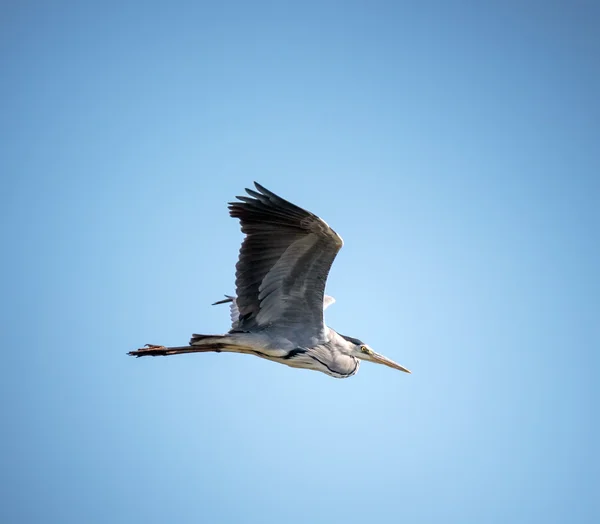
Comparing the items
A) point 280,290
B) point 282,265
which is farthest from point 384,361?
point 282,265

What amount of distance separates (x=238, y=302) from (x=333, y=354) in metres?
1.29

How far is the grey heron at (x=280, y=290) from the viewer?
7648 mm

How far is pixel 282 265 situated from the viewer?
7984 millimetres

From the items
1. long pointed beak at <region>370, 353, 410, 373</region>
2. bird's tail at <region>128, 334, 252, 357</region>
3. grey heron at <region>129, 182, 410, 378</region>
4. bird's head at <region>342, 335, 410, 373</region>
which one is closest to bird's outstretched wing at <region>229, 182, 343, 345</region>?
grey heron at <region>129, 182, 410, 378</region>

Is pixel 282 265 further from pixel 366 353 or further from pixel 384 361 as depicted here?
pixel 384 361

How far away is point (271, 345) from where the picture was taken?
8.20m

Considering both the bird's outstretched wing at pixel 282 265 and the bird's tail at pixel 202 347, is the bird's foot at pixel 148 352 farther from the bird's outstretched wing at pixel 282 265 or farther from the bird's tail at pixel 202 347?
the bird's outstretched wing at pixel 282 265

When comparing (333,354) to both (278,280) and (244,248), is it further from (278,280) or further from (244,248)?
(244,248)

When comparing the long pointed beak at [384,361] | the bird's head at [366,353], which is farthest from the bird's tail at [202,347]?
the long pointed beak at [384,361]

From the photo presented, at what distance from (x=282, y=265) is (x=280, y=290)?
322 millimetres

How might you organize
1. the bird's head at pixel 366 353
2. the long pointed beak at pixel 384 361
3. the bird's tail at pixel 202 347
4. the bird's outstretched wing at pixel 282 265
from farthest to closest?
the long pointed beak at pixel 384 361, the bird's head at pixel 366 353, the bird's tail at pixel 202 347, the bird's outstretched wing at pixel 282 265

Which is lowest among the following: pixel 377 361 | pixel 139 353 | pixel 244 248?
pixel 139 353

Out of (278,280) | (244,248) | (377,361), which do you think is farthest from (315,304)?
(377,361)

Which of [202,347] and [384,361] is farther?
[384,361]
